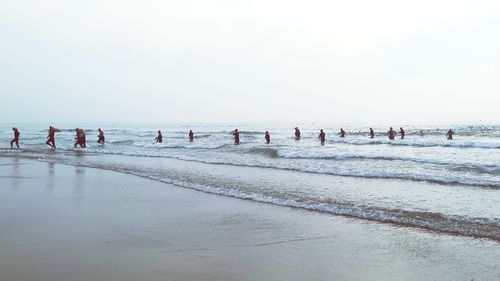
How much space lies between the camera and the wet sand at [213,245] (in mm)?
4594

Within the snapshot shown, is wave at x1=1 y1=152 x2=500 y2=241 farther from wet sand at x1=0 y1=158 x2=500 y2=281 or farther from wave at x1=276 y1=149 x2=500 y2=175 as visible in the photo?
wave at x1=276 y1=149 x2=500 y2=175

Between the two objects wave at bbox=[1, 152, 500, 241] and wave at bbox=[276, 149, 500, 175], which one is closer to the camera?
wave at bbox=[1, 152, 500, 241]

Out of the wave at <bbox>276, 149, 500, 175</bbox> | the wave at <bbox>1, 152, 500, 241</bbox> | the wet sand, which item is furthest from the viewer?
the wave at <bbox>276, 149, 500, 175</bbox>

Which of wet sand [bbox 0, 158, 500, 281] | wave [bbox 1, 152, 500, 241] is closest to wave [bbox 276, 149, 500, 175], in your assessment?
wave [bbox 1, 152, 500, 241]

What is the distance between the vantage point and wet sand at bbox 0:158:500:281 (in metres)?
4.59

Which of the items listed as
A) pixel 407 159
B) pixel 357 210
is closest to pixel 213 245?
pixel 357 210

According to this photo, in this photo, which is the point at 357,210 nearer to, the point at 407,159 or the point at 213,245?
the point at 213,245

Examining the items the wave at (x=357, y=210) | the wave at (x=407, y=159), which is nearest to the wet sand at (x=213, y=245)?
the wave at (x=357, y=210)

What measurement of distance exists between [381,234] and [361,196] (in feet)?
11.7

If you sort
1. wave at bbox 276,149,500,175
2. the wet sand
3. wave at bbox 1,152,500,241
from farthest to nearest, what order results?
wave at bbox 276,149,500,175, wave at bbox 1,152,500,241, the wet sand

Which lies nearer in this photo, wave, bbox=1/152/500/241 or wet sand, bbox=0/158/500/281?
wet sand, bbox=0/158/500/281

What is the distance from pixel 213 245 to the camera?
5.74 metres

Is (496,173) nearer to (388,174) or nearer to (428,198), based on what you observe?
(388,174)

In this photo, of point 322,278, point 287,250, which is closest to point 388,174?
point 287,250
